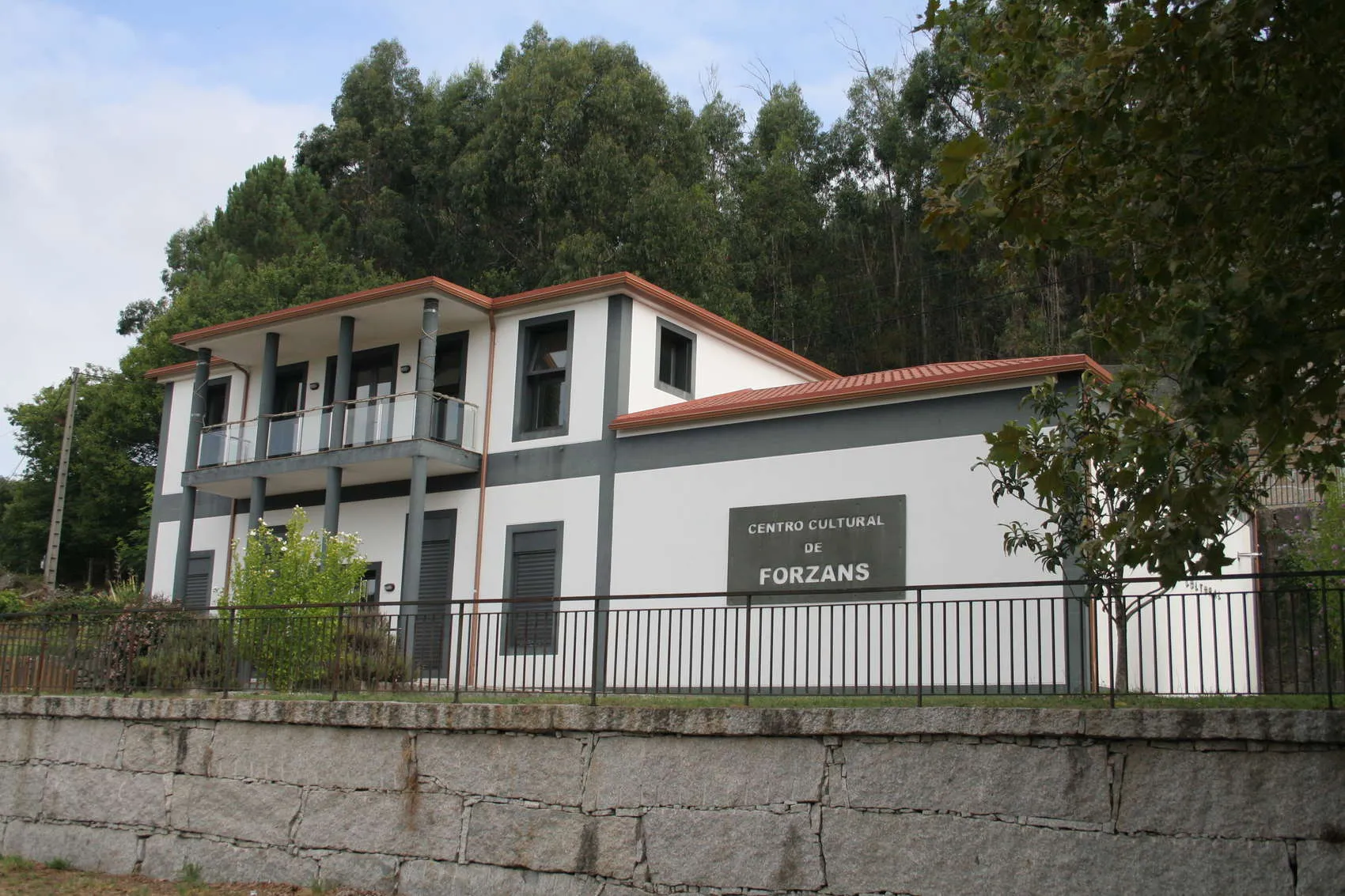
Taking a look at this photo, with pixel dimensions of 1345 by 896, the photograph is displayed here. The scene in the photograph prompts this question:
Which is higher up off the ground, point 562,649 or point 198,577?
point 198,577

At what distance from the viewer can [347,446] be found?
2164 centimetres

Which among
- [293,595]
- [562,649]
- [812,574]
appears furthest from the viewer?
[293,595]

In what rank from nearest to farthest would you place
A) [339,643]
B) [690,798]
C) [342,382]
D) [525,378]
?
1. [690,798]
2. [339,643]
3. [525,378]
4. [342,382]

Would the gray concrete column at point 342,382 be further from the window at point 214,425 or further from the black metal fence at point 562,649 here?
the black metal fence at point 562,649

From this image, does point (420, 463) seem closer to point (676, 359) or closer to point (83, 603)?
point (676, 359)

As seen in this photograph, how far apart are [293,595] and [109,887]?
5790 millimetres

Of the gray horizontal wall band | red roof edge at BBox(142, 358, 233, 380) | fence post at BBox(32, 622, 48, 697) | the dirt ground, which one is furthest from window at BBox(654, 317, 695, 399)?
the dirt ground

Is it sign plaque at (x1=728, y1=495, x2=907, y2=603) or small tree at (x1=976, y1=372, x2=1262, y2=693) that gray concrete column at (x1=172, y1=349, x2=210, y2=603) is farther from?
small tree at (x1=976, y1=372, x2=1262, y2=693)

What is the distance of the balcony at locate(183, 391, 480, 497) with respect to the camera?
818 inches

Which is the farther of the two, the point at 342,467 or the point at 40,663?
the point at 342,467

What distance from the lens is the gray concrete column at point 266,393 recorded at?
23.0 metres

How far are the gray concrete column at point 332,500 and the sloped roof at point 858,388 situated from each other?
4.98 metres

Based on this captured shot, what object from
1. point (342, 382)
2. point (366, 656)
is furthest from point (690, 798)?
point (342, 382)

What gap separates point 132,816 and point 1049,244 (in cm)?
1022
